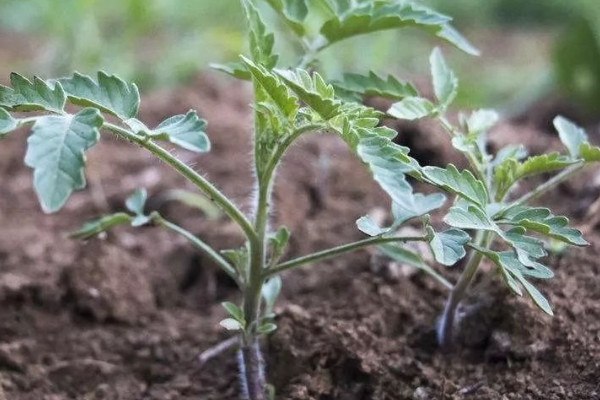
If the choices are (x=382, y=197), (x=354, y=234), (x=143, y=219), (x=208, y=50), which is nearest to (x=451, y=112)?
(x=382, y=197)

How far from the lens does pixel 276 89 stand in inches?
39.6

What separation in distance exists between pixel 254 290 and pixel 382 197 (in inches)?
28.4

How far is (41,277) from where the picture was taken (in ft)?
5.18

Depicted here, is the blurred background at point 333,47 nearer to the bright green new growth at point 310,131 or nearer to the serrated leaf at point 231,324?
the bright green new growth at point 310,131

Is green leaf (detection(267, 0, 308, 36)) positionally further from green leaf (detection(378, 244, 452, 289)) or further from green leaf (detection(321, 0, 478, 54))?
green leaf (detection(378, 244, 452, 289))

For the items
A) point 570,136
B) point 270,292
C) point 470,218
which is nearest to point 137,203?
point 270,292

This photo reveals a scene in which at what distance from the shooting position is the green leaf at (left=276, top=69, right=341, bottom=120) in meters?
0.95

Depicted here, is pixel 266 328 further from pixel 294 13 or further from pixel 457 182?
pixel 294 13

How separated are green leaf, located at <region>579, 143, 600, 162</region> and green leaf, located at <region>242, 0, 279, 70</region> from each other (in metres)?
0.44

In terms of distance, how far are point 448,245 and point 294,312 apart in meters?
0.39

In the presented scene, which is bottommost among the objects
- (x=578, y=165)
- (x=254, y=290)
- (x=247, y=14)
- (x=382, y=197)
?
(x=382, y=197)

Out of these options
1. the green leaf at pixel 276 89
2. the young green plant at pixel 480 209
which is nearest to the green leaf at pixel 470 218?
the young green plant at pixel 480 209

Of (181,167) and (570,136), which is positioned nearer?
(181,167)

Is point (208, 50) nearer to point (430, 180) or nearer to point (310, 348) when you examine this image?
point (310, 348)
